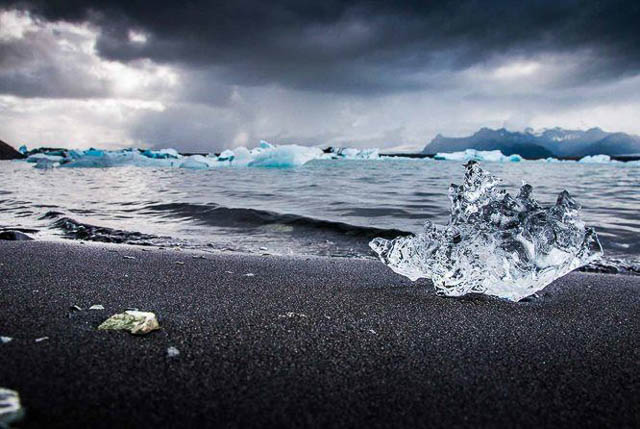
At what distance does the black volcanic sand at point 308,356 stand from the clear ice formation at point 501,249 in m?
0.14

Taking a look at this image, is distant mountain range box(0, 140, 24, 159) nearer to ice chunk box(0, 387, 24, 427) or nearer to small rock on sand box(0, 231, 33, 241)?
small rock on sand box(0, 231, 33, 241)

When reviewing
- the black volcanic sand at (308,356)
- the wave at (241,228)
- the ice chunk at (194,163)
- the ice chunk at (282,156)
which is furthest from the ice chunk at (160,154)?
the black volcanic sand at (308,356)

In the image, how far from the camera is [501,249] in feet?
8.33

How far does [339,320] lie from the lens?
194cm

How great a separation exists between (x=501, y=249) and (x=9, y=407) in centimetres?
246

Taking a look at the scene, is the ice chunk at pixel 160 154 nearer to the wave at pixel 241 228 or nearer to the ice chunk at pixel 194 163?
the ice chunk at pixel 194 163

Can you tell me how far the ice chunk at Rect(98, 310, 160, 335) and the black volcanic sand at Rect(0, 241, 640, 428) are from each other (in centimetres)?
5

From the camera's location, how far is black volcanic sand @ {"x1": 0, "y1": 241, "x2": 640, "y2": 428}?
45.0 inches

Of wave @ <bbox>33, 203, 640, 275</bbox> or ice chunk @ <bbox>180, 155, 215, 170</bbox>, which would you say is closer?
wave @ <bbox>33, 203, 640, 275</bbox>

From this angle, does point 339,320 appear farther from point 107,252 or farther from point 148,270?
point 107,252

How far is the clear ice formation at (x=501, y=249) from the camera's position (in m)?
2.47

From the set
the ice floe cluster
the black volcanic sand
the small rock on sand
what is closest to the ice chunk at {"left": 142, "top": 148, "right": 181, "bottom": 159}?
the ice floe cluster

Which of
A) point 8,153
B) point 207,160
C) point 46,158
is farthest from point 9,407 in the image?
point 8,153

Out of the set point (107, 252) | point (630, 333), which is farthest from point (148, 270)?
point (630, 333)
